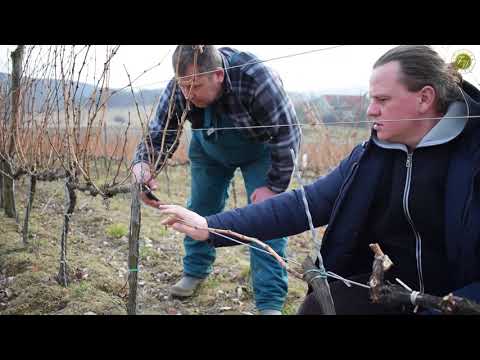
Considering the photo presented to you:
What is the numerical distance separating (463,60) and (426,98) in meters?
0.17

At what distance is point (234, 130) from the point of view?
93.3 inches

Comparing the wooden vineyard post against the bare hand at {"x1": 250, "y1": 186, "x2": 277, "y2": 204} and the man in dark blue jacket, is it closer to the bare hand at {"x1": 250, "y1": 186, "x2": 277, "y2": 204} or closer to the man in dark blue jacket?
the man in dark blue jacket

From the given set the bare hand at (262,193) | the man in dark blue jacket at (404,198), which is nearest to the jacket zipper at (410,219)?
the man in dark blue jacket at (404,198)

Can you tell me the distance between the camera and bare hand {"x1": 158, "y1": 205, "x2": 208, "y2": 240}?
1565 millimetres

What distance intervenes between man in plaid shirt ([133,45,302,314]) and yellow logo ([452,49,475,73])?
81 centimetres

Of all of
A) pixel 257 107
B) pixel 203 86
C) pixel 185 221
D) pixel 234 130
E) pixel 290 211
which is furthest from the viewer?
pixel 234 130

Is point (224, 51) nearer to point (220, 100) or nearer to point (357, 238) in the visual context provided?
point (220, 100)

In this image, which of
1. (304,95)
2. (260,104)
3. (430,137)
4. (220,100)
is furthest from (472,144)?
(304,95)

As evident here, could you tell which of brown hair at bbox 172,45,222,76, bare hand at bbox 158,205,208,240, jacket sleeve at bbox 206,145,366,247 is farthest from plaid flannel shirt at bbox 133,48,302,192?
bare hand at bbox 158,205,208,240

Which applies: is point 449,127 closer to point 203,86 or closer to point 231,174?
point 203,86

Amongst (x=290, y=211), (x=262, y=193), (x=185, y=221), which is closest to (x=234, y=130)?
(x=262, y=193)

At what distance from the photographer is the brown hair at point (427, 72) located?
1.46m

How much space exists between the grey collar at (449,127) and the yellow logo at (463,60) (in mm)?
109

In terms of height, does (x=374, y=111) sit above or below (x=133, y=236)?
above
